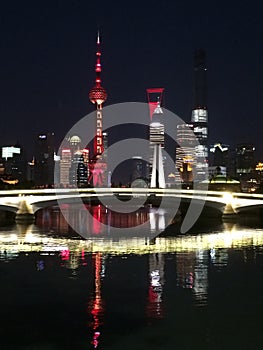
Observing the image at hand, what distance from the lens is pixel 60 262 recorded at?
25.9m

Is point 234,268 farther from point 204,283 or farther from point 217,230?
point 217,230

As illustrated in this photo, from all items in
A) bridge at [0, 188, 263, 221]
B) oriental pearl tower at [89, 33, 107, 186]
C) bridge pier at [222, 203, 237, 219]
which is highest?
oriental pearl tower at [89, 33, 107, 186]

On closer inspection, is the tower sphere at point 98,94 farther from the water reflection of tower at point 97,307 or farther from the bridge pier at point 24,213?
the water reflection of tower at point 97,307

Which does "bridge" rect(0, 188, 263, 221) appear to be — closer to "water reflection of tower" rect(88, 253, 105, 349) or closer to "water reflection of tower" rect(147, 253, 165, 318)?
"water reflection of tower" rect(147, 253, 165, 318)

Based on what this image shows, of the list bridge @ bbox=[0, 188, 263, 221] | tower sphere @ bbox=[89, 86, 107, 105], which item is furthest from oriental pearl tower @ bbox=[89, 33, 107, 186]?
bridge @ bbox=[0, 188, 263, 221]

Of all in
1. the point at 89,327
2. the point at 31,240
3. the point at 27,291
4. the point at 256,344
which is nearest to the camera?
the point at 256,344

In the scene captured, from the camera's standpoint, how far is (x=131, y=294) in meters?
19.2

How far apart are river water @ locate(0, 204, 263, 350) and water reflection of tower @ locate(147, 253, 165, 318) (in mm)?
35

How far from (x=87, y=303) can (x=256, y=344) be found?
20.0ft

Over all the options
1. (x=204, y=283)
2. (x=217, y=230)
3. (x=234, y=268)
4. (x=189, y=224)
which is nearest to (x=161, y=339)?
(x=204, y=283)

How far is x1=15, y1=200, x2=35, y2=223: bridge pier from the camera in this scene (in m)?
47.1

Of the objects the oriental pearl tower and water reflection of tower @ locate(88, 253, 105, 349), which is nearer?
water reflection of tower @ locate(88, 253, 105, 349)

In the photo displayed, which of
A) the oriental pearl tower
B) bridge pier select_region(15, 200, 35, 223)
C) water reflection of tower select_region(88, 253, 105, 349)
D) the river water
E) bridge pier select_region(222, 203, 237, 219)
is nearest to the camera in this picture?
the river water

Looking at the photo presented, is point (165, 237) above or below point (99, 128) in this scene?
below
